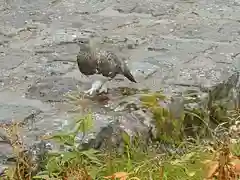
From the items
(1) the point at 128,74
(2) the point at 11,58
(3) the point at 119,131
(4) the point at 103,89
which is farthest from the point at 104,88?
(2) the point at 11,58

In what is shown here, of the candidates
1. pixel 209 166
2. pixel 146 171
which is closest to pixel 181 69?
pixel 146 171

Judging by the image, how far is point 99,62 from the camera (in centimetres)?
462

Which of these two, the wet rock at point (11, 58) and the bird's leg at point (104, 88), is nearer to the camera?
the bird's leg at point (104, 88)

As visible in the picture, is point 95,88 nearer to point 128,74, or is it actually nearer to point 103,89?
point 103,89

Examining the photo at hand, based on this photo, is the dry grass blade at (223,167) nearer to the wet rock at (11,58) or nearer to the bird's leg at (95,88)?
the bird's leg at (95,88)

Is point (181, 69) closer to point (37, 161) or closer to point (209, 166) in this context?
point (37, 161)

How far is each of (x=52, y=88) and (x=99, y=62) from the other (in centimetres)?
40

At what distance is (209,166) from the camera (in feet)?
10.6

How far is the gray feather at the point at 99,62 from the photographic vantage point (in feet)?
15.2

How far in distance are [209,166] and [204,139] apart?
1.30 m

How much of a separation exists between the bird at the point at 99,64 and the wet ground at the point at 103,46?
0.13 metres

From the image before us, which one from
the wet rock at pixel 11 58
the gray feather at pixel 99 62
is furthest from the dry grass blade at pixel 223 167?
the wet rock at pixel 11 58

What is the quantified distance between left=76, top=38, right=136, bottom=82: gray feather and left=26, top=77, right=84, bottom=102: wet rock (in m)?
0.20

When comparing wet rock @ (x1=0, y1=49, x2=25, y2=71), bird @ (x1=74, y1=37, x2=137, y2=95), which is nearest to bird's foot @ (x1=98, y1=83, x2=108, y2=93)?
bird @ (x1=74, y1=37, x2=137, y2=95)
